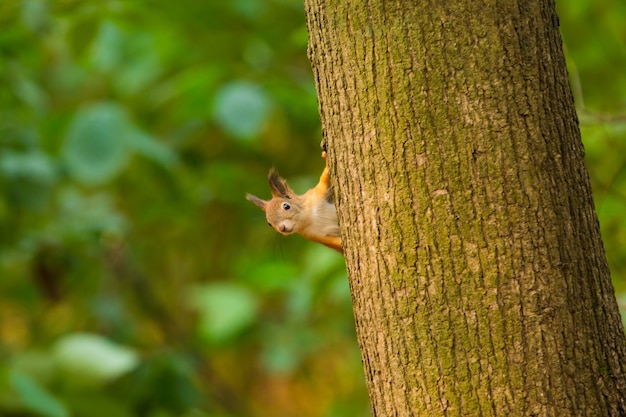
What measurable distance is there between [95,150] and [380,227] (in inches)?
89.6

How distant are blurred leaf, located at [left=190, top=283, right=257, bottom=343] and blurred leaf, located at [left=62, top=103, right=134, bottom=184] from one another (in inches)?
46.3

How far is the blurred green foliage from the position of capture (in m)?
3.39

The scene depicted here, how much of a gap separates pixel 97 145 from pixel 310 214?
1.43 meters

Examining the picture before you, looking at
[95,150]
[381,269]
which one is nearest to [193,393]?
[95,150]

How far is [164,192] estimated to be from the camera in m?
4.07

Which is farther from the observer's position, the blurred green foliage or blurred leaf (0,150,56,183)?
blurred leaf (0,150,56,183)

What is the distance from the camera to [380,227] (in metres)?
1.41

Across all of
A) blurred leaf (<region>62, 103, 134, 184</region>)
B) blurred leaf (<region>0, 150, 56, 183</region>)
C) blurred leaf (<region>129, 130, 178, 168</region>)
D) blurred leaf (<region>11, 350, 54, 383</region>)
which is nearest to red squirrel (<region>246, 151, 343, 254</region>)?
blurred leaf (<region>62, 103, 134, 184</region>)

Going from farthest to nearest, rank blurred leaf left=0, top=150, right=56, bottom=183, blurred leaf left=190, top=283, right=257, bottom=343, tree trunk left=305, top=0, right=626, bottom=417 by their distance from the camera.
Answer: blurred leaf left=190, top=283, right=257, bottom=343
blurred leaf left=0, top=150, right=56, bottom=183
tree trunk left=305, top=0, right=626, bottom=417

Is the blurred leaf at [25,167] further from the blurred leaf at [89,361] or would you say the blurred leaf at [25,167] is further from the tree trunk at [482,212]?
the tree trunk at [482,212]

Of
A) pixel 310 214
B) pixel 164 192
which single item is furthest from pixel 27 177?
pixel 310 214

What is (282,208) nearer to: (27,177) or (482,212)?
(482,212)

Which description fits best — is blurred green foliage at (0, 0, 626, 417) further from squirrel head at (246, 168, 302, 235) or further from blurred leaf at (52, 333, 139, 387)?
squirrel head at (246, 168, 302, 235)

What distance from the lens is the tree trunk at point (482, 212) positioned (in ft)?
4.33
